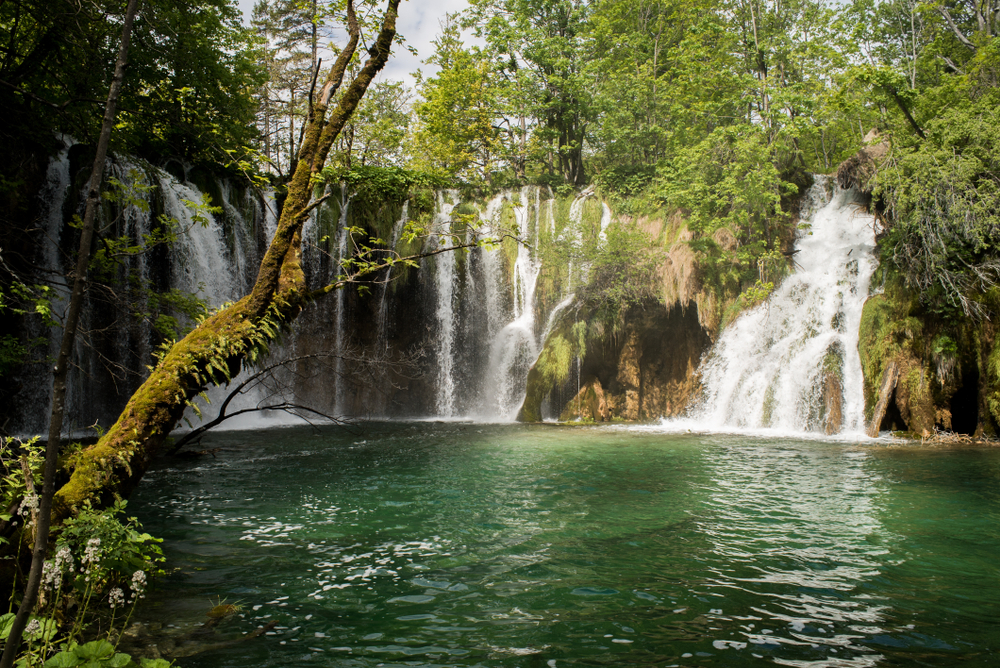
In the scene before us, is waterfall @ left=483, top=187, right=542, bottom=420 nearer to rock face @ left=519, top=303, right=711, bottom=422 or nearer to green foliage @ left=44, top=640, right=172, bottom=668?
rock face @ left=519, top=303, right=711, bottom=422

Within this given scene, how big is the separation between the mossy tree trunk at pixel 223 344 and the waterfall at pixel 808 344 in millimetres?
13630

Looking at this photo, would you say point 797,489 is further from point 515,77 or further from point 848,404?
point 515,77

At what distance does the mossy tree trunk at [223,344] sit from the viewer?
4.14 meters

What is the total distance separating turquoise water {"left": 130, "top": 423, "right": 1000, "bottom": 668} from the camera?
3.69 m

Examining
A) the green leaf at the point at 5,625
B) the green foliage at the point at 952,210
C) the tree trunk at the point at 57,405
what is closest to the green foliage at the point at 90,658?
the green leaf at the point at 5,625

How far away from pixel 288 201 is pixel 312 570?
10.8 ft

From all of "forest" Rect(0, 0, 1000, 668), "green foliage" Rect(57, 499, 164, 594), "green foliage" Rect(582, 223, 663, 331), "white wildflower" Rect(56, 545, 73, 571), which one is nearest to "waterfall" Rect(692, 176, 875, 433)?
"forest" Rect(0, 0, 1000, 668)

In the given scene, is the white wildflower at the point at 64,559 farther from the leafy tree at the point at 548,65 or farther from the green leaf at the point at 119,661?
the leafy tree at the point at 548,65

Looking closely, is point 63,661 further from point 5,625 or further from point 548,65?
point 548,65

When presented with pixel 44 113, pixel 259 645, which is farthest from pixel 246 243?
pixel 259 645

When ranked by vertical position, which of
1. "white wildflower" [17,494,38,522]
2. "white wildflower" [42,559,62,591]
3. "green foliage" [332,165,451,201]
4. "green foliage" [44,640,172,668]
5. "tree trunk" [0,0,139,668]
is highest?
"green foliage" [332,165,451,201]

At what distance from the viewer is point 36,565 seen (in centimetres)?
200

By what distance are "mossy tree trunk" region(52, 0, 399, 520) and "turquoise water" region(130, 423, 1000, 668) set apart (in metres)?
1.04

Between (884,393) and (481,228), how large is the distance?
13.5 metres
